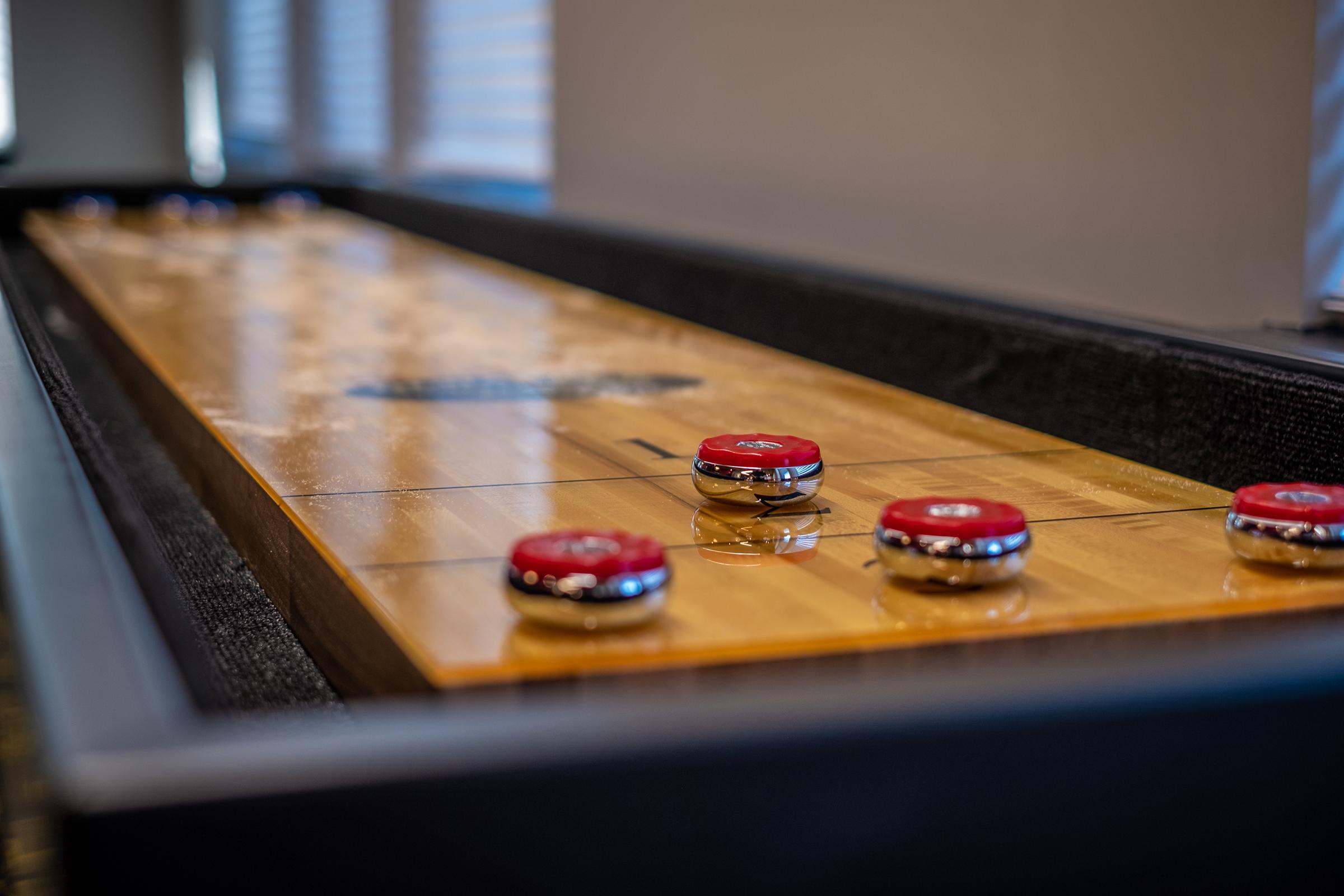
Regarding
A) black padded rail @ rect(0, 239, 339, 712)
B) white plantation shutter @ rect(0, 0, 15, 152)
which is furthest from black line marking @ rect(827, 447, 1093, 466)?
white plantation shutter @ rect(0, 0, 15, 152)

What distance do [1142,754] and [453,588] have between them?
0.48m

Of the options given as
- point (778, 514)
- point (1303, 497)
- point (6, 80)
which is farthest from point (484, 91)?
point (6, 80)

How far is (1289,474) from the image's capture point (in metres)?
1.30

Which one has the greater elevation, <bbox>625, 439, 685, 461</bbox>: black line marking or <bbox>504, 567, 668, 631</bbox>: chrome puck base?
<bbox>504, 567, 668, 631</bbox>: chrome puck base

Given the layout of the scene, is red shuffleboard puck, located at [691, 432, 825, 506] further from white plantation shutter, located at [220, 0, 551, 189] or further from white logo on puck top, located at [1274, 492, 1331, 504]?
white plantation shutter, located at [220, 0, 551, 189]

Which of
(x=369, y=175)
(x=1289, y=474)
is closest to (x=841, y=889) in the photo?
(x=1289, y=474)

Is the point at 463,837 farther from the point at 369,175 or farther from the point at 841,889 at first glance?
the point at 369,175

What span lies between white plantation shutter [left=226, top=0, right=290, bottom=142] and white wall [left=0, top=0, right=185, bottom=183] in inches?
65.5

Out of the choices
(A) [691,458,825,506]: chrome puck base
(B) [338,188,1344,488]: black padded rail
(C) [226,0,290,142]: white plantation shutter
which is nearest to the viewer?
(A) [691,458,825,506]: chrome puck base

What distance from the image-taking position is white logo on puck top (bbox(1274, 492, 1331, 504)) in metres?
1.01

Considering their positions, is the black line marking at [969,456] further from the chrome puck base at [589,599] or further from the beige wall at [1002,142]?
the chrome puck base at [589,599]

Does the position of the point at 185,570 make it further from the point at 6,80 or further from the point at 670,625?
the point at 6,80

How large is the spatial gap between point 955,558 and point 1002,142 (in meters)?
1.75

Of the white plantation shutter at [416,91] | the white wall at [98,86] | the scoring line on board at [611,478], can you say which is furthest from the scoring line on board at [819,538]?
the white wall at [98,86]
